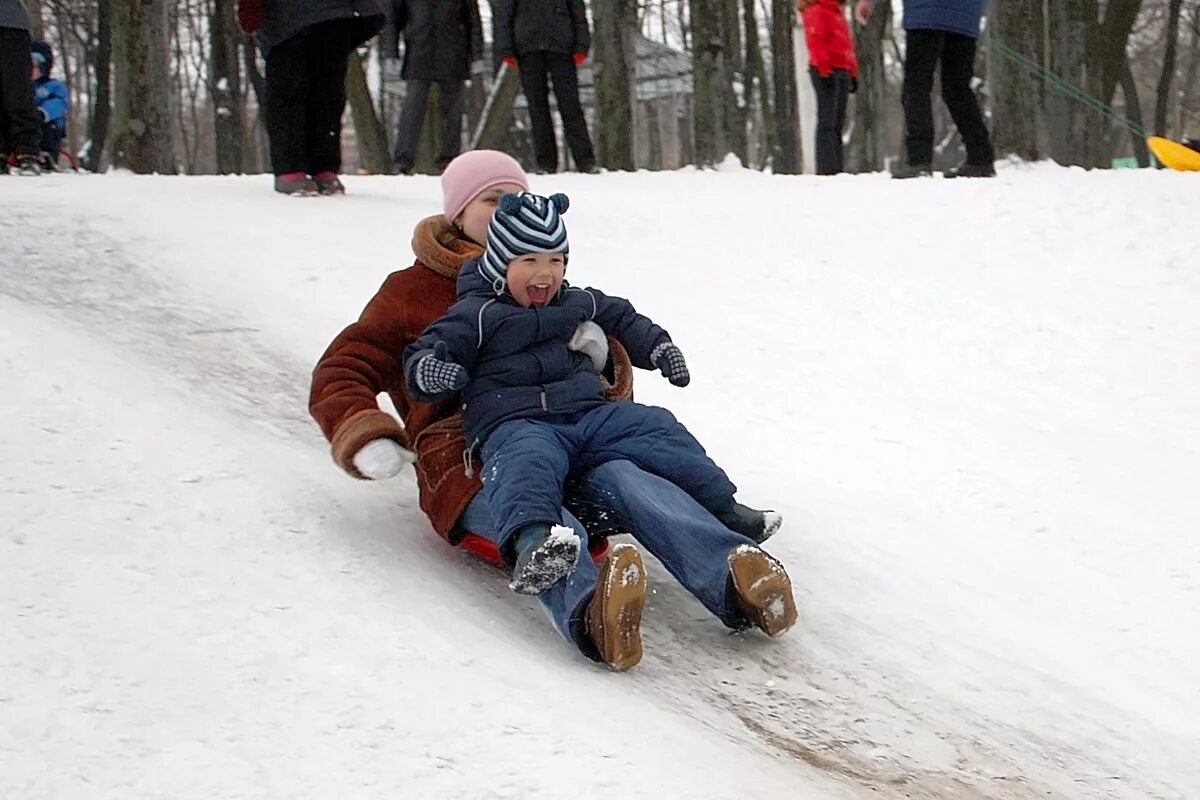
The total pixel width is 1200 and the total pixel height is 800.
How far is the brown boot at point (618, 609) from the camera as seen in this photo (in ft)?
8.75

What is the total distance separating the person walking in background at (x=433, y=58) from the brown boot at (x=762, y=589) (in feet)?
20.7

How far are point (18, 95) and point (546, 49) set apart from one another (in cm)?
299

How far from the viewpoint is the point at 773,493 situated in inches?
159

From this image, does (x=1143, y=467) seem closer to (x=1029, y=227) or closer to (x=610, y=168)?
(x=1029, y=227)

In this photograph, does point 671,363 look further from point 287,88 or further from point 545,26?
point 545,26

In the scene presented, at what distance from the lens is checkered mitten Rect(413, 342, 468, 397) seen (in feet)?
10.00

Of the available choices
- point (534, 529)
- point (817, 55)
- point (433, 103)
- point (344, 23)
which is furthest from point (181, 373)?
point (433, 103)

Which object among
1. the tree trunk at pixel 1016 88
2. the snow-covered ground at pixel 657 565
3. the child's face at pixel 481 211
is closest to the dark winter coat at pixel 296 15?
the snow-covered ground at pixel 657 565

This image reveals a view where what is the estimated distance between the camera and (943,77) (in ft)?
25.0

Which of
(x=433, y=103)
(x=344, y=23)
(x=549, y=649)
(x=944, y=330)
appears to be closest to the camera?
(x=549, y=649)

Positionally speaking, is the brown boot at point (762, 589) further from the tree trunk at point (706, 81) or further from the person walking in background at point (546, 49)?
the tree trunk at point (706, 81)

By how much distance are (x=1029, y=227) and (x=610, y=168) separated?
15.8 ft

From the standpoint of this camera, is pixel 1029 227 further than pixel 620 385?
Yes

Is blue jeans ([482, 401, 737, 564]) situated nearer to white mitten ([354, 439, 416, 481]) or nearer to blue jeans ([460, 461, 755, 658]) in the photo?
blue jeans ([460, 461, 755, 658])
